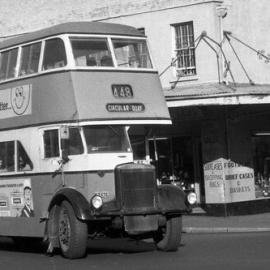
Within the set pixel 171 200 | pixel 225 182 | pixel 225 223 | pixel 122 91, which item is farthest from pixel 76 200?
pixel 225 182

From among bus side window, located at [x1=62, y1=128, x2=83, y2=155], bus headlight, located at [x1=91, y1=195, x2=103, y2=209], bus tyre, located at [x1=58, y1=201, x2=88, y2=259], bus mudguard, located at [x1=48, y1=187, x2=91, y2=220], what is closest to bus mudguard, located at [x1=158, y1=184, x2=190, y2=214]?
bus headlight, located at [x1=91, y1=195, x2=103, y2=209]

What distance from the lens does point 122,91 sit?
14.9 meters

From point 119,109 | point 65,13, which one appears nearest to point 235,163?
point 65,13

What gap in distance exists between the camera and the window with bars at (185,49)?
23.8m

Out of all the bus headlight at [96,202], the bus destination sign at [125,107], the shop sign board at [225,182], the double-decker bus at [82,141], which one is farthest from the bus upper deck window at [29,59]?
the shop sign board at [225,182]

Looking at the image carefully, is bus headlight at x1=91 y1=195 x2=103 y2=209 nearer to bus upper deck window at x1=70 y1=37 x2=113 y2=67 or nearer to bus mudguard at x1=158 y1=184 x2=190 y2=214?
bus mudguard at x1=158 y1=184 x2=190 y2=214

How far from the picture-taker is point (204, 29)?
2338 centimetres

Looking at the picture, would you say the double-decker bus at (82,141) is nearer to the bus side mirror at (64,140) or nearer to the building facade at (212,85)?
the bus side mirror at (64,140)

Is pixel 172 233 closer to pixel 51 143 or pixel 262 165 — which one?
pixel 51 143

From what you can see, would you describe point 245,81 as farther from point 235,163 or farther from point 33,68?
point 33,68

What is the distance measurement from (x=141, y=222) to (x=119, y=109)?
7.61ft

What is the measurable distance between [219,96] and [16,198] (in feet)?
27.0

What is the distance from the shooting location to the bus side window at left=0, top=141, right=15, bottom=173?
15758 millimetres

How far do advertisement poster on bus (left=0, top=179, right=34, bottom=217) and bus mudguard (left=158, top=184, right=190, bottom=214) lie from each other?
8.98ft
